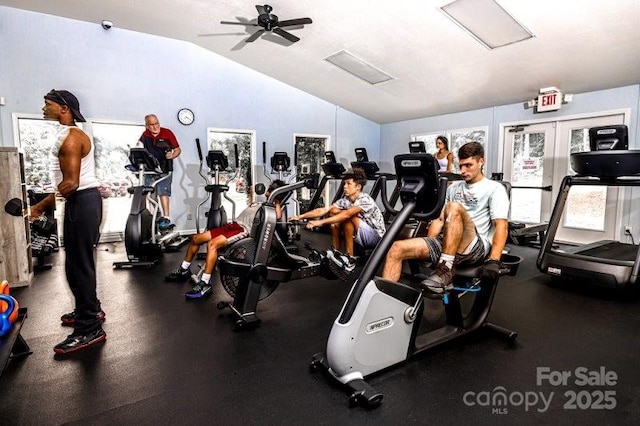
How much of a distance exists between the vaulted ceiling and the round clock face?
1.19 m

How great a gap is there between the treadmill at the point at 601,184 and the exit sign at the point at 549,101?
202cm

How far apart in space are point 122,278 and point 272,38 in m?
4.00

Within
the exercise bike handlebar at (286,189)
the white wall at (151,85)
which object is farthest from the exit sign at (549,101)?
the exercise bike handlebar at (286,189)

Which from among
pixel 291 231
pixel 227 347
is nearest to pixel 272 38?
pixel 291 231

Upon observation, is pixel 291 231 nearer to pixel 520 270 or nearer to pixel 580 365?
pixel 520 270

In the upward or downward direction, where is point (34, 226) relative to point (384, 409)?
upward

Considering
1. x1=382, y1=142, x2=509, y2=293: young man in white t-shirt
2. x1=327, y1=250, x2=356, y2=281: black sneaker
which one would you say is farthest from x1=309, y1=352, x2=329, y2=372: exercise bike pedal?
x1=327, y1=250, x2=356, y2=281: black sneaker

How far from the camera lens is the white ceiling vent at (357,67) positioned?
5.54 m

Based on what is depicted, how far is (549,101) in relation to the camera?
5395mm

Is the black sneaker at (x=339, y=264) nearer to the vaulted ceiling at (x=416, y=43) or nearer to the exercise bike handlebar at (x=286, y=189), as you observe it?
the exercise bike handlebar at (x=286, y=189)

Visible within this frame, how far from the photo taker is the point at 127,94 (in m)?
5.89

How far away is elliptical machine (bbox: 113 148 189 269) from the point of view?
14.2 feet

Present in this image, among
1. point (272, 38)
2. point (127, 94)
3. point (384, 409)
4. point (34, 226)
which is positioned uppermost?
point (272, 38)

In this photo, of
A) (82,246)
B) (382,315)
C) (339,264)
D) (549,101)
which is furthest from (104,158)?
(549,101)
